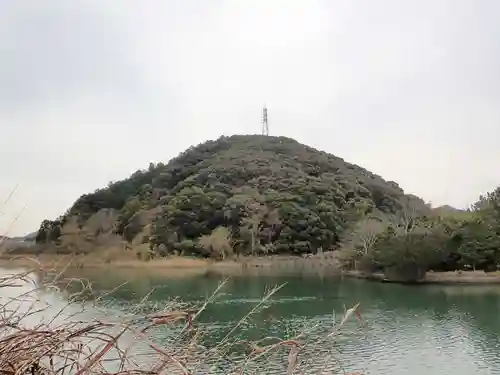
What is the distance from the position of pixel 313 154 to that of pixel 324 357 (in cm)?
5255

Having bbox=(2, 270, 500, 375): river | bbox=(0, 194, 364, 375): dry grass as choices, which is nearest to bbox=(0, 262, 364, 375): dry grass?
bbox=(0, 194, 364, 375): dry grass

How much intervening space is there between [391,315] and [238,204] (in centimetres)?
2356

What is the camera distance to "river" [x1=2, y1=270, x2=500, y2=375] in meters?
9.07

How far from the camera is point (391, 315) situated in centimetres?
1445

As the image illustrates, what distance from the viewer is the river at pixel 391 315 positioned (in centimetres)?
907

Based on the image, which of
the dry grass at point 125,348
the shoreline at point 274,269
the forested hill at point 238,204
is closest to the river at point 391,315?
the dry grass at point 125,348

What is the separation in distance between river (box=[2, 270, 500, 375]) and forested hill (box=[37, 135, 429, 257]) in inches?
435

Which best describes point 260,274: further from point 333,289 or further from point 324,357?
point 324,357

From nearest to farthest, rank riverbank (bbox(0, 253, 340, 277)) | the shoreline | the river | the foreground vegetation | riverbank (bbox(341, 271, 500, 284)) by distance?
1. the river
2. riverbank (bbox(341, 271, 500, 284))
3. the shoreline
4. the foreground vegetation
5. riverbank (bbox(0, 253, 340, 277))

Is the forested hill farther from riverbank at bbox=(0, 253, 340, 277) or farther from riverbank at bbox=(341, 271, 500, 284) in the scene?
riverbank at bbox=(341, 271, 500, 284)

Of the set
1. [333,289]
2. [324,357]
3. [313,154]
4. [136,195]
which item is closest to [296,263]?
[333,289]

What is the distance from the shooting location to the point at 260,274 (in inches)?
1052

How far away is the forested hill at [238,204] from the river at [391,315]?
1106 cm

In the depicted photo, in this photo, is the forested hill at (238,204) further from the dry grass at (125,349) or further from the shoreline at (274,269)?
the dry grass at (125,349)
